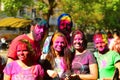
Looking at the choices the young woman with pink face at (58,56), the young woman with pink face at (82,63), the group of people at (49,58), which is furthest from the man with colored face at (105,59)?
the young woman with pink face at (58,56)

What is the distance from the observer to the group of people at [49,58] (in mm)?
5547

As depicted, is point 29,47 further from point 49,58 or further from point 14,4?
point 14,4

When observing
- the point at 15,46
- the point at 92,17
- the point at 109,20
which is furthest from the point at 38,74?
the point at 109,20

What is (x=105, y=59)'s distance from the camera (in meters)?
6.50

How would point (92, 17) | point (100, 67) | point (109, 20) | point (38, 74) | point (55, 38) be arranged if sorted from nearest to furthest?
point (38, 74) < point (55, 38) < point (100, 67) < point (92, 17) < point (109, 20)

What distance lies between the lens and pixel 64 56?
5.91 metres

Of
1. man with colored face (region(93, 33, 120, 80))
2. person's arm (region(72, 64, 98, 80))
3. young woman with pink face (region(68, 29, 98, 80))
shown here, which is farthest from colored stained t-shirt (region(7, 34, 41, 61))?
man with colored face (region(93, 33, 120, 80))

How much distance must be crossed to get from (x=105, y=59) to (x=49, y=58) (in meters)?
1.02

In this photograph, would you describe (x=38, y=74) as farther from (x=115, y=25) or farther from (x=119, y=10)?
(x=115, y=25)

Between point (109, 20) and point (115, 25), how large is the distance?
2012 mm

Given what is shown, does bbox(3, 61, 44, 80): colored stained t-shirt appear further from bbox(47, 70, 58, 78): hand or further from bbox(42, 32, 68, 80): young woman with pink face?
bbox(42, 32, 68, 80): young woman with pink face

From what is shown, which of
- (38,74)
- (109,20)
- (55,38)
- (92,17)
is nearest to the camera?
(38,74)

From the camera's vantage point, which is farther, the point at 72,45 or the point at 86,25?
the point at 86,25

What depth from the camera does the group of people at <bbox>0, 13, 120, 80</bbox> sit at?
5547 millimetres
